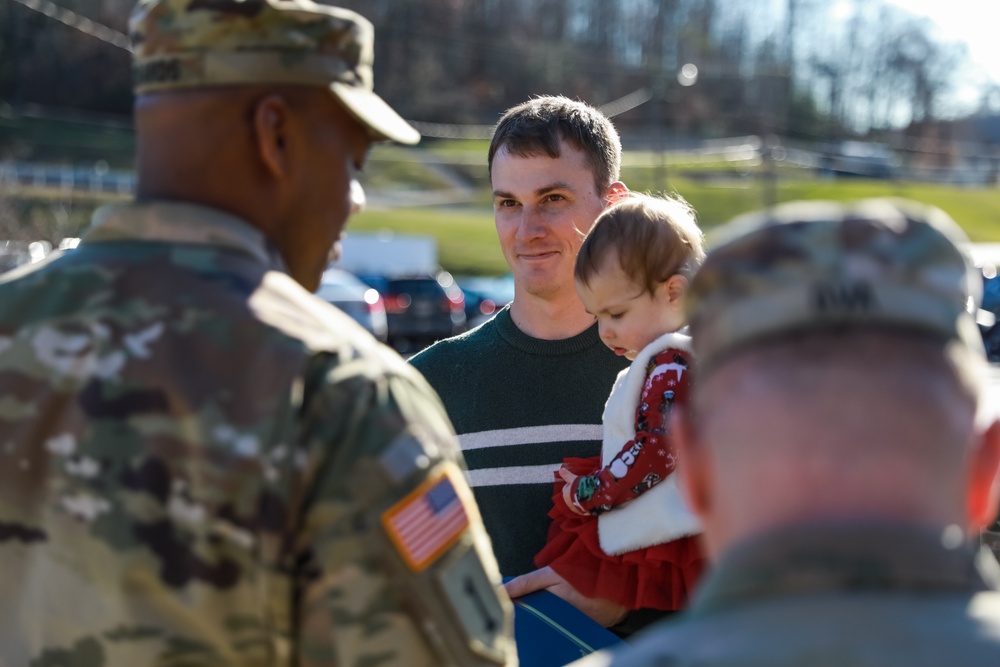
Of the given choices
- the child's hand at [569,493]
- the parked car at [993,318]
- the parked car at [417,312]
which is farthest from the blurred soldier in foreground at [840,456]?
the parked car at [417,312]

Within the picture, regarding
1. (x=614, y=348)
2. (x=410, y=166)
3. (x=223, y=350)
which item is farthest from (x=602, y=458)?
(x=410, y=166)

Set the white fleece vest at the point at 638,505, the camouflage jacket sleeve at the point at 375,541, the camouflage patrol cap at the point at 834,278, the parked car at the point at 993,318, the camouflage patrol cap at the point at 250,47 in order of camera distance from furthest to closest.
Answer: the parked car at the point at 993,318, the white fleece vest at the point at 638,505, the camouflage patrol cap at the point at 250,47, the camouflage jacket sleeve at the point at 375,541, the camouflage patrol cap at the point at 834,278

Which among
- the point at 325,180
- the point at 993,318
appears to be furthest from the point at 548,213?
the point at 993,318

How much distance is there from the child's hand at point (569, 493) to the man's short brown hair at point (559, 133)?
107cm

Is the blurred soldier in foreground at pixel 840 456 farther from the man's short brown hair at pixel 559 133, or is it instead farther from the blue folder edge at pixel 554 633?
the man's short brown hair at pixel 559 133

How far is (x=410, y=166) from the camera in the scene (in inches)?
2391

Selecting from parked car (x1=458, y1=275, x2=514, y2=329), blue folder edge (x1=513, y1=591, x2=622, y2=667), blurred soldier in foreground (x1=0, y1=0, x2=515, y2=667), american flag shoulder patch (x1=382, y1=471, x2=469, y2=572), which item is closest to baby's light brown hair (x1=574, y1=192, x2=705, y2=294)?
blue folder edge (x1=513, y1=591, x2=622, y2=667)

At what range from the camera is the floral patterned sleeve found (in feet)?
10.6

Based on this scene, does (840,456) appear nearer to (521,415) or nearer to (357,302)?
(521,415)

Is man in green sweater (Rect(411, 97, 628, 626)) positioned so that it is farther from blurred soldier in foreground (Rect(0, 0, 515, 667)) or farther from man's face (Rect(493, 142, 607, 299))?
blurred soldier in foreground (Rect(0, 0, 515, 667))

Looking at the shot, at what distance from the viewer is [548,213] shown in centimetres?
401

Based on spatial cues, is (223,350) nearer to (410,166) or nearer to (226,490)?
Answer: (226,490)

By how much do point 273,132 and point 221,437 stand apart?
1.84 ft

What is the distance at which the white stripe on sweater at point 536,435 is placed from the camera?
3.74m
